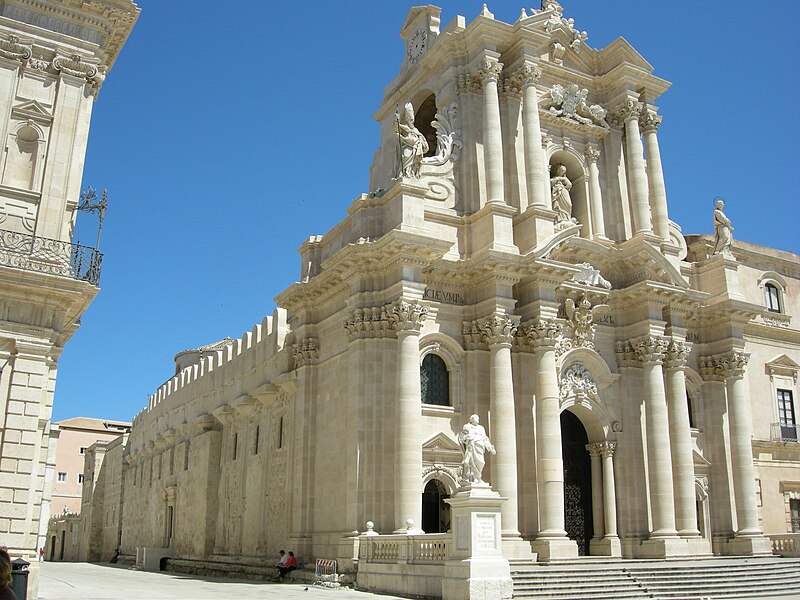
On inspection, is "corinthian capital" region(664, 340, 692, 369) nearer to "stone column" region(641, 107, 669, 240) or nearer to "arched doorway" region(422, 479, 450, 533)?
"stone column" region(641, 107, 669, 240)

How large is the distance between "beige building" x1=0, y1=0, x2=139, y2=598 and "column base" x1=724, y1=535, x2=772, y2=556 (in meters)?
22.1

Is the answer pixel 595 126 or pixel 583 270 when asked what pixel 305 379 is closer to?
pixel 583 270

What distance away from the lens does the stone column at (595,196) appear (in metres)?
30.0

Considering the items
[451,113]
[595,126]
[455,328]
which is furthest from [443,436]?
[595,126]

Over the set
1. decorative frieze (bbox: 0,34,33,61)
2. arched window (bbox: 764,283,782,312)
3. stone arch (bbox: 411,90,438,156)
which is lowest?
arched window (bbox: 764,283,782,312)

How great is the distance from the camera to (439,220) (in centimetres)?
2678

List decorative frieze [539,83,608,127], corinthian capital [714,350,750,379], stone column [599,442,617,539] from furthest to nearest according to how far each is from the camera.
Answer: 1. corinthian capital [714,350,750,379]
2. decorative frieze [539,83,608,127]
3. stone column [599,442,617,539]

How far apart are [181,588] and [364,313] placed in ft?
30.3

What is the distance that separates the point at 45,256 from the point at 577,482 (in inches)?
715

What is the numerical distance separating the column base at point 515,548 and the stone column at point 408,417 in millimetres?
2540

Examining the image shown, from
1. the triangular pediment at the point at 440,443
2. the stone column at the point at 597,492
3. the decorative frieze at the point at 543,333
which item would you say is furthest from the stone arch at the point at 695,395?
the triangular pediment at the point at 440,443

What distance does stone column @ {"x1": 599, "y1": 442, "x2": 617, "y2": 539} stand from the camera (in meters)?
26.9

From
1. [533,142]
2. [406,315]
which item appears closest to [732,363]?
[533,142]

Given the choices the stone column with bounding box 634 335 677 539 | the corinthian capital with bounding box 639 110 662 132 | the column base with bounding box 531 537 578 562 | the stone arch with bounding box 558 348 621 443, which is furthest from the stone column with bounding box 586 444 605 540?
the corinthian capital with bounding box 639 110 662 132
